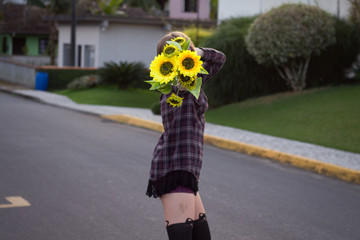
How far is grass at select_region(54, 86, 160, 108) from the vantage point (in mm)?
20938

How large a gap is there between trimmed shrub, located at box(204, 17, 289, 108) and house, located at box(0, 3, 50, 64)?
29898 mm

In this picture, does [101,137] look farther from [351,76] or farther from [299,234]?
[351,76]

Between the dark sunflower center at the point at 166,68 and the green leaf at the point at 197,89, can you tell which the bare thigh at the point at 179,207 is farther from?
the dark sunflower center at the point at 166,68

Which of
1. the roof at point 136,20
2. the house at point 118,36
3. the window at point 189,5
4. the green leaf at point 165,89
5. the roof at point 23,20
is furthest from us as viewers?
the roof at point 23,20

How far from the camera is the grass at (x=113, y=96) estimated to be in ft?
68.7

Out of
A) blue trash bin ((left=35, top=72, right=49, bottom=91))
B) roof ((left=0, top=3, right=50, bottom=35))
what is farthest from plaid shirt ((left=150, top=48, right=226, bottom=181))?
roof ((left=0, top=3, right=50, bottom=35))

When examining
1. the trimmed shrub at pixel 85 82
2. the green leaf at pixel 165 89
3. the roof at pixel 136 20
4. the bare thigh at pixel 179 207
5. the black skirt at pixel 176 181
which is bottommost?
the trimmed shrub at pixel 85 82

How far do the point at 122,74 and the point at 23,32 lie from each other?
26789 millimetres

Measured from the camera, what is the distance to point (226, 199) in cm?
712

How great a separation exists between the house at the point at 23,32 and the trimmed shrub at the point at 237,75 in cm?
2990

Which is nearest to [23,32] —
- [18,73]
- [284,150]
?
[18,73]

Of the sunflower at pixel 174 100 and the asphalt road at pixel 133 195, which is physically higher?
the sunflower at pixel 174 100

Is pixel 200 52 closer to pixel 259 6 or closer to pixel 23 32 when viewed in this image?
pixel 259 6

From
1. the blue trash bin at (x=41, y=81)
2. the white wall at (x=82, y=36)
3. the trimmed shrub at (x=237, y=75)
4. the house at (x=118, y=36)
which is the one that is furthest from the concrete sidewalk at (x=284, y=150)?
the white wall at (x=82, y=36)
